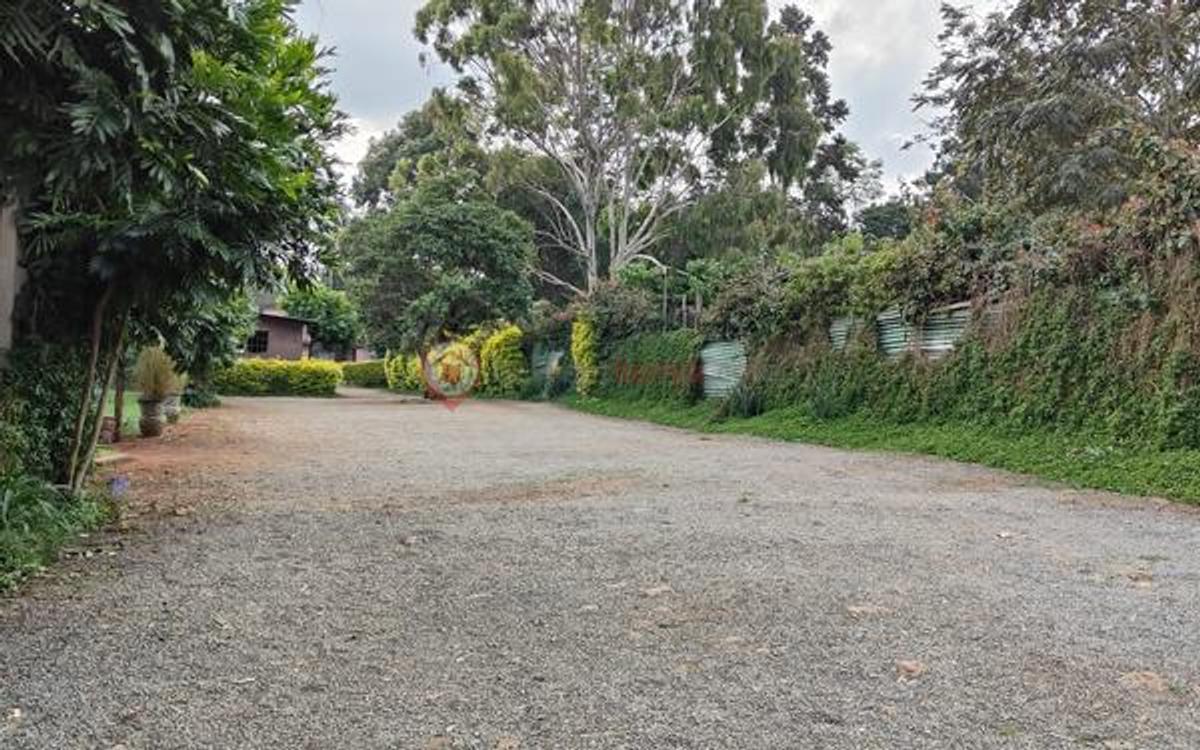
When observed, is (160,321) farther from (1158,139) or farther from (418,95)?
(418,95)

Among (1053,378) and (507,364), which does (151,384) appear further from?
(507,364)

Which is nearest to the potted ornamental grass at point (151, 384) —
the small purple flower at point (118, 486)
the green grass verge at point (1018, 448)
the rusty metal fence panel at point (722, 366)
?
the small purple flower at point (118, 486)

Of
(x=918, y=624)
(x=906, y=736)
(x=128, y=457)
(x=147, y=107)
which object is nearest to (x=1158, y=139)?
(x=918, y=624)

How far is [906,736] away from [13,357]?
5.38 meters

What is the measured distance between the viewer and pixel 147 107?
262 centimetres

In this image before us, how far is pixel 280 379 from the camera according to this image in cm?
2812

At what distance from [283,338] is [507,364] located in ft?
47.8

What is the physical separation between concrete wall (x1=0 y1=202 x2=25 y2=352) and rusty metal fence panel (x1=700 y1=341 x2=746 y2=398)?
10606mm

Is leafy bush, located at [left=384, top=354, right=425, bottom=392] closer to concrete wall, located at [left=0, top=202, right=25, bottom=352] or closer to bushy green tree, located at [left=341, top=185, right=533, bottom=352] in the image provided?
bushy green tree, located at [left=341, top=185, right=533, bottom=352]

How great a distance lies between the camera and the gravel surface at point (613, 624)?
233 cm

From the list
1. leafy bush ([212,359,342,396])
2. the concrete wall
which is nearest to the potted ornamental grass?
the concrete wall

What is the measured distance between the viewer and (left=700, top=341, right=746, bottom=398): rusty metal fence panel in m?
14.4

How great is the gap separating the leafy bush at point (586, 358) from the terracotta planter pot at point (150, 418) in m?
11.3

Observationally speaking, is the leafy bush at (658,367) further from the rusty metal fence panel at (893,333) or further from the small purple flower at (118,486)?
the small purple flower at (118,486)
